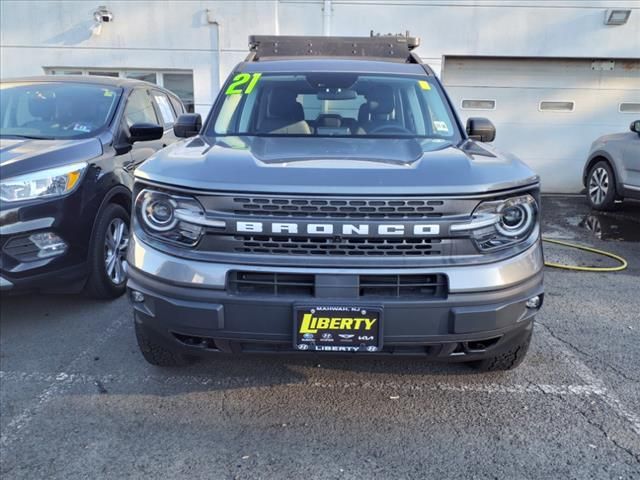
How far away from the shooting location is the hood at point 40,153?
3643mm

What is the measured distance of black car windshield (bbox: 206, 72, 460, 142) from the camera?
11.8 feet

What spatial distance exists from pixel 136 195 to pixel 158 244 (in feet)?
1.01

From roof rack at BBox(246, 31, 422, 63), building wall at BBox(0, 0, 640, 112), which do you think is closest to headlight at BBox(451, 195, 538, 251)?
roof rack at BBox(246, 31, 422, 63)

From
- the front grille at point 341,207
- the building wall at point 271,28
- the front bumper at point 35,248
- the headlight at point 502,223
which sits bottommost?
the front bumper at point 35,248

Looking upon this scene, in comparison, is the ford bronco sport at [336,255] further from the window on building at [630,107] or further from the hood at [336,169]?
the window on building at [630,107]

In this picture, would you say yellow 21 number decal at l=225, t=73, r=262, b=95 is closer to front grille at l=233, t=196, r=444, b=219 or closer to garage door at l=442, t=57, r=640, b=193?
front grille at l=233, t=196, r=444, b=219

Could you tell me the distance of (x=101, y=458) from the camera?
252 cm

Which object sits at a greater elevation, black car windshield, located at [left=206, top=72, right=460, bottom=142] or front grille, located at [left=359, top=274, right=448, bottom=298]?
black car windshield, located at [left=206, top=72, right=460, bottom=142]

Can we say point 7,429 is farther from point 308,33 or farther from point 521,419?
point 308,33

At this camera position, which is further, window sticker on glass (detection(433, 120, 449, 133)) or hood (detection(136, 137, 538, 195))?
window sticker on glass (detection(433, 120, 449, 133))

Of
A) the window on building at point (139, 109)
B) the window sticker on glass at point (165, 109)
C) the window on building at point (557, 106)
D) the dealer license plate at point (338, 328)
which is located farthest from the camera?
the window on building at point (557, 106)

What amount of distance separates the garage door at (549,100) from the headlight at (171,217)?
29.1ft

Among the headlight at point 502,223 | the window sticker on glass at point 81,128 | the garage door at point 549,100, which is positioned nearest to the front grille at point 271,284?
the headlight at point 502,223

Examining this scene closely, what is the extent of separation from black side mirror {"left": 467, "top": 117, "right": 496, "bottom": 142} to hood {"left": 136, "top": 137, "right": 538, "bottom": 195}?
0.60 meters
